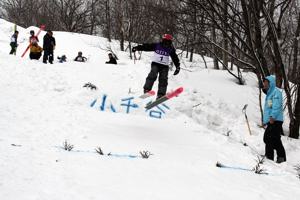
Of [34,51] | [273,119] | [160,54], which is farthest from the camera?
[34,51]

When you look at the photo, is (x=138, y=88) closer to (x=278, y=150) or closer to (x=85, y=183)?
(x=278, y=150)

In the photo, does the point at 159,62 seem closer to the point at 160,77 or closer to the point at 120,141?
the point at 160,77

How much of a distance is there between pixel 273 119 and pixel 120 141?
297 centimetres

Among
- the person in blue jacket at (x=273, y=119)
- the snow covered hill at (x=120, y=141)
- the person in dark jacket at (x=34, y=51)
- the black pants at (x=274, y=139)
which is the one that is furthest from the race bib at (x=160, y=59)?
the person in dark jacket at (x=34, y=51)

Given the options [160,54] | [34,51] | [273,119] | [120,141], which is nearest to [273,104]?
[273,119]

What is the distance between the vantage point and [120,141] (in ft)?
15.6

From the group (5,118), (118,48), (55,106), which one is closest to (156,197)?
(5,118)

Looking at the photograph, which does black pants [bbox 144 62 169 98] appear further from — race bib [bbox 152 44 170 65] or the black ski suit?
race bib [bbox 152 44 170 65]

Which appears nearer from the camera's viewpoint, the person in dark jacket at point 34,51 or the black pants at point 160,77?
the black pants at point 160,77

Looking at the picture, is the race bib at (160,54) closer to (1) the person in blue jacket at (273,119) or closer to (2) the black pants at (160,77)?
(2) the black pants at (160,77)

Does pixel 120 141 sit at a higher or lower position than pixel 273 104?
lower

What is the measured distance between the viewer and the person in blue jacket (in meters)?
5.99

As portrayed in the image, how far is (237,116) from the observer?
8.84 metres

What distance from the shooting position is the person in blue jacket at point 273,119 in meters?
5.99
